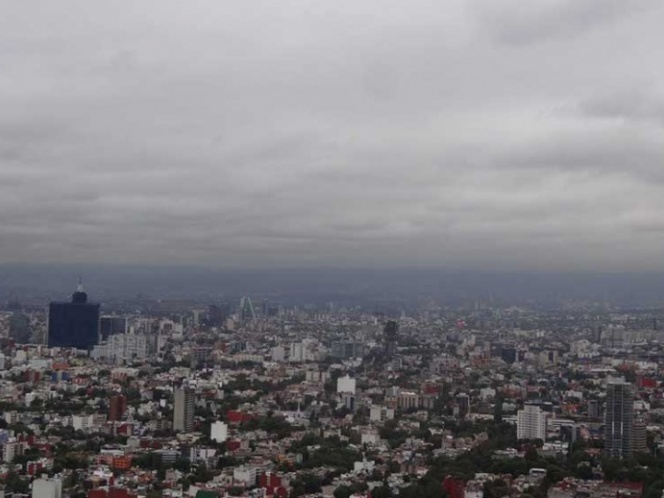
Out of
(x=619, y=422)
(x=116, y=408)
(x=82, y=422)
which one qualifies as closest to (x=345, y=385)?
(x=116, y=408)

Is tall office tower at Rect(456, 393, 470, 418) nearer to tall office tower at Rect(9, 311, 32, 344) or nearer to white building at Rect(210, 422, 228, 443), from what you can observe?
white building at Rect(210, 422, 228, 443)

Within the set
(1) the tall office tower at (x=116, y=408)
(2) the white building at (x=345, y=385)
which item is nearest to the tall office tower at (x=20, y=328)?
(1) the tall office tower at (x=116, y=408)

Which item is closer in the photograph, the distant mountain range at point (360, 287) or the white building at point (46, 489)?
the white building at point (46, 489)

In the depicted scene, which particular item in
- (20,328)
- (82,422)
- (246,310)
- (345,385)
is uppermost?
(246,310)

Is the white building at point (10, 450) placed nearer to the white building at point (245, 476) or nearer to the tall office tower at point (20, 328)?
the white building at point (245, 476)

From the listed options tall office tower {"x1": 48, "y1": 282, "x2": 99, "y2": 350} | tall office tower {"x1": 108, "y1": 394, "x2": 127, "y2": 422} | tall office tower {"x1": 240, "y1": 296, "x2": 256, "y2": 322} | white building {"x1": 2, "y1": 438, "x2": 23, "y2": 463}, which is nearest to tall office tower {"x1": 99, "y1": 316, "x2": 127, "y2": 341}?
tall office tower {"x1": 48, "y1": 282, "x2": 99, "y2": 350}

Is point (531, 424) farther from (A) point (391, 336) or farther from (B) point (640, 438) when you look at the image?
(A) point (391, 336)
